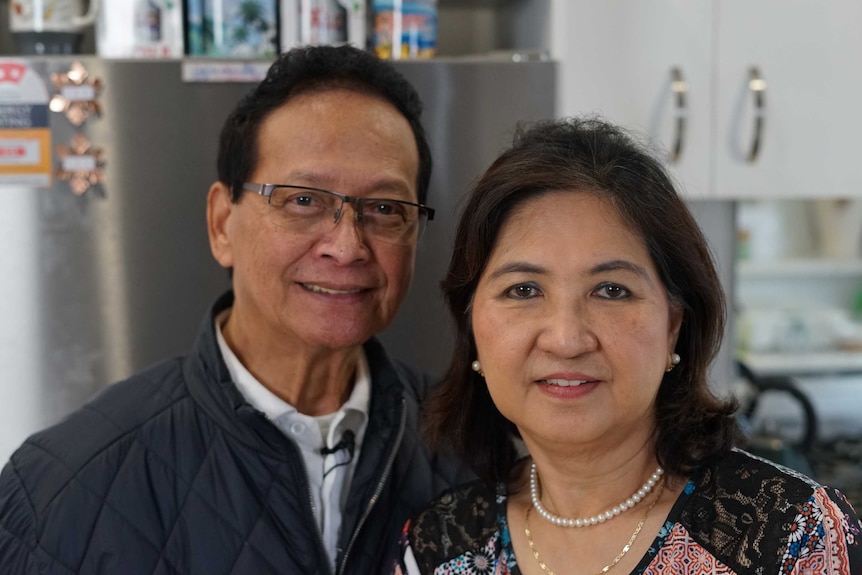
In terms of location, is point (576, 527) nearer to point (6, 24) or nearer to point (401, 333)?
point (401, 333)

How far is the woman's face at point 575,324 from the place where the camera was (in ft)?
3.50

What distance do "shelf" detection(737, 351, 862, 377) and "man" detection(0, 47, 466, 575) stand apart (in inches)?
71.8

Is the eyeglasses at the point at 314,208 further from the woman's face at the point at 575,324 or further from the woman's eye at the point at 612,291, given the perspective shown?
the woman's eye at the point at 612,291

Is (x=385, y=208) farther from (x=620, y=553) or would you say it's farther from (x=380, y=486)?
(x=620, y=553)

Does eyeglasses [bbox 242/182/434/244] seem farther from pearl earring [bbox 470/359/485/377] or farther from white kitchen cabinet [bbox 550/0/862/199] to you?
white kitchen cabinet [bbox 550/0/862/199]

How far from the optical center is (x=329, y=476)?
4.59 ft

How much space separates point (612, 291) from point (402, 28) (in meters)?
1.03

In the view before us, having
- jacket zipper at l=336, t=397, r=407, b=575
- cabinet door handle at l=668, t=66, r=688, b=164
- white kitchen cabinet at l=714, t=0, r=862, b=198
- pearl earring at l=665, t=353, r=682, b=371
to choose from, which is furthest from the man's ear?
white kitchen cabinet at l=714, t=0, r=862, b=198

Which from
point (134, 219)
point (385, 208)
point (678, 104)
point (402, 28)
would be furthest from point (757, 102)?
point (134, 219)

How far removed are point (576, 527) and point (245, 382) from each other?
1.77 ft

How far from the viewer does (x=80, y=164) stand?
1.79 m

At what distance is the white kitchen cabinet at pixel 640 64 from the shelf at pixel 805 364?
4.24ft

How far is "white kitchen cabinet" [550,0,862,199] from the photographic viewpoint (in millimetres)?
1924

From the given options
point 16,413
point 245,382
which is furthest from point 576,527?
point 16,413
